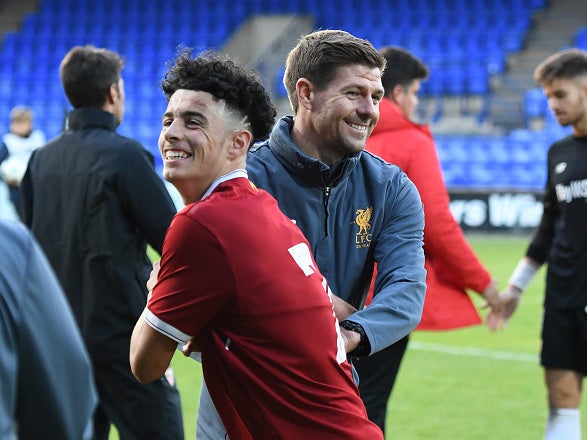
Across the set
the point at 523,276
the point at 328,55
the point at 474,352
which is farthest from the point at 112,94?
the point at 474,352

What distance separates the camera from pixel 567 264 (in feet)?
17.6

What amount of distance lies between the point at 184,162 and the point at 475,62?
22.1 m

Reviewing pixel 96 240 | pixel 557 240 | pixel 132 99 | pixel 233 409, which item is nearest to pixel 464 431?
pixel 557 240

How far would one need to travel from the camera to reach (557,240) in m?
5.46

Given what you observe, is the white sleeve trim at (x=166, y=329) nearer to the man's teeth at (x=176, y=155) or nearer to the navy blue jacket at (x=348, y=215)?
the man's teeth at (x=176, y=155)

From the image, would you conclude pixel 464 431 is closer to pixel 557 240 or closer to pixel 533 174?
pixel 557 240

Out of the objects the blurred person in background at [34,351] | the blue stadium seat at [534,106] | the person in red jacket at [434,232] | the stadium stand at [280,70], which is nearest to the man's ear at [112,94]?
the person in red jacket at [434,232]

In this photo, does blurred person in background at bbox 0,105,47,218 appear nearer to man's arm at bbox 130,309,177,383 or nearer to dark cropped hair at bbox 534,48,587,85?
dark cropped hair at bbox 534,48,587,85

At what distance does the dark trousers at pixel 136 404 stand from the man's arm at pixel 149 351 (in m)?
1.56

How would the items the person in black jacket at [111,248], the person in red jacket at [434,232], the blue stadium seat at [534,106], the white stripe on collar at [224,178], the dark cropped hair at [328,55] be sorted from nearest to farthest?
the white stripe on collar at [224,178], the dark cropped hair at [328,55], the person in black jacket at [111,248], the person in red jacket at [434,232], the blue stadium seat at [534,106]

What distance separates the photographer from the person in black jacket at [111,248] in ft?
13.7

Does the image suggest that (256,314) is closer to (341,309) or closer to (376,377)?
(341,309)

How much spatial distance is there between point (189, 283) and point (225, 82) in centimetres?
57

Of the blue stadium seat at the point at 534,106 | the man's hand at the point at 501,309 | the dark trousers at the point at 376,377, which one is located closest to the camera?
the dark trousers at the point at 376,377
